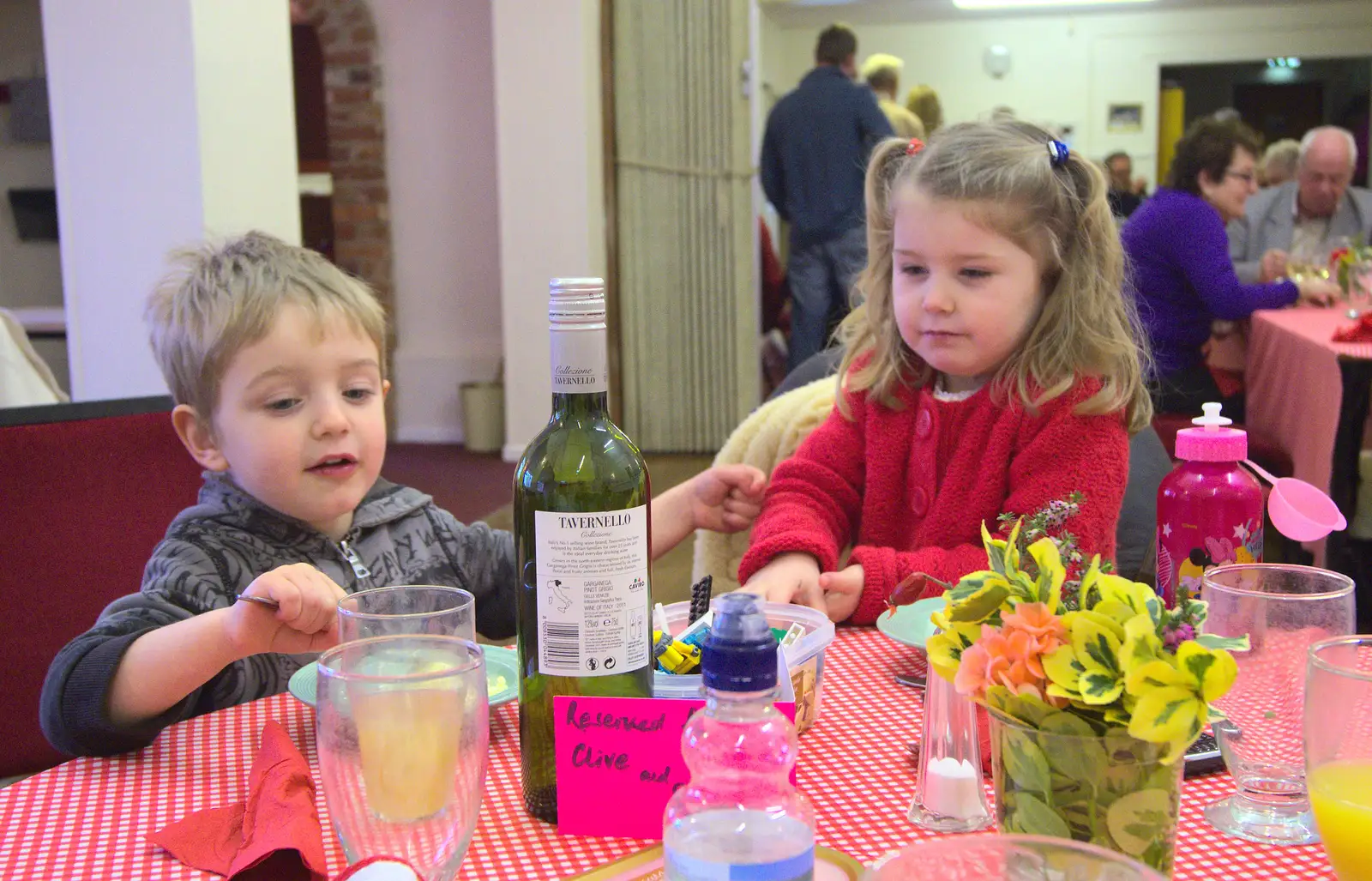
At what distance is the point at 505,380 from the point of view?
6.18m

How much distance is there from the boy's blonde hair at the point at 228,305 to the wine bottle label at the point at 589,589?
0.65 metres

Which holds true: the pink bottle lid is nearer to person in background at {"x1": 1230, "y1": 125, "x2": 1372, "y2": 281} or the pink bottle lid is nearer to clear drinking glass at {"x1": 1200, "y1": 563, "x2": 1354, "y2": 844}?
clear drinking glass at {"x1": 1200, "y1": 563, "x2": 1354, "y2": 844}

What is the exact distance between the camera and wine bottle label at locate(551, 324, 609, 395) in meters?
0.72

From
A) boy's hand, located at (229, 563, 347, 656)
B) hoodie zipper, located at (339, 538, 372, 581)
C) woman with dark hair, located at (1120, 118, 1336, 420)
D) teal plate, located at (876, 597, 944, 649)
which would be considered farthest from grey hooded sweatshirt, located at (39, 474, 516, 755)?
woman with dark hair, located at (1120, 118, 1336, 420)

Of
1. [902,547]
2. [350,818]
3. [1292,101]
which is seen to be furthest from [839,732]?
[1292,101]

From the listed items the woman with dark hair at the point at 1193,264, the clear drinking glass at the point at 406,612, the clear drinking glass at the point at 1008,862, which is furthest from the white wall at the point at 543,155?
the clear drinking glass at the point at 1008,862

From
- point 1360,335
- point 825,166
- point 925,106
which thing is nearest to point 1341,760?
point 1360,335

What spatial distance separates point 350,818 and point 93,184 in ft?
9.21

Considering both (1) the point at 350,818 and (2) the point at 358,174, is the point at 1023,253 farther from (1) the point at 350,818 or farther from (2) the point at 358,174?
(2) the point at 358,174

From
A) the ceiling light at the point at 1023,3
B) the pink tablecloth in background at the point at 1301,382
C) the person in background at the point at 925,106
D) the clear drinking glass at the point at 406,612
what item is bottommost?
the pink tablecloth in background at the point at 1301,382

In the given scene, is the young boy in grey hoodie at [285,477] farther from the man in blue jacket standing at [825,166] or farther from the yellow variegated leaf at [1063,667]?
the man in blue jacket standing at [825,166]

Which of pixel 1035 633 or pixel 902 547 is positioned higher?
pixel 1035 633

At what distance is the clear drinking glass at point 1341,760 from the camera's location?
1.93ft

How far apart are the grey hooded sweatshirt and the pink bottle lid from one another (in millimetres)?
644
